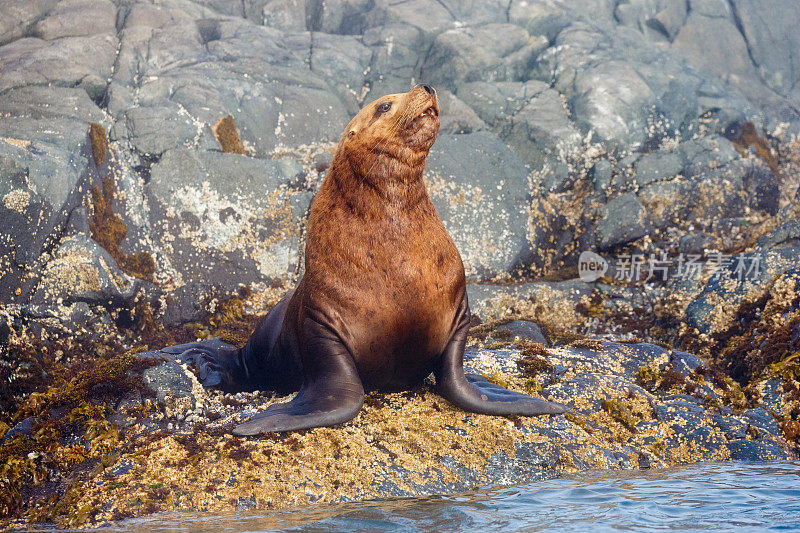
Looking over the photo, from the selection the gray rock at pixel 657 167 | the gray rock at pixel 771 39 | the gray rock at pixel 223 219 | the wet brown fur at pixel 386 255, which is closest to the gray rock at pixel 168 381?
the wet brown fur at pixel 386 255

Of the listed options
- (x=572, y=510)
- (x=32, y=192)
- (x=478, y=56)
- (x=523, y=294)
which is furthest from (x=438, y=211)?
(x=572, y=510)

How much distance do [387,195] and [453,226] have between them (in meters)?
5.91

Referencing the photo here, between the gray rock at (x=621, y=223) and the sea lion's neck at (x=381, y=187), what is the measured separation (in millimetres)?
7080

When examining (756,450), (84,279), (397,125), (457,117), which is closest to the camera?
A: (397,125)

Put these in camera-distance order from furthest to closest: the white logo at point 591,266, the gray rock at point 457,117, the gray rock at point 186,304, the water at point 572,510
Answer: the gray rock at point 457,117 < the white logo at point 591,266 < the gray rock at point 186,304 < the water at point 572,510

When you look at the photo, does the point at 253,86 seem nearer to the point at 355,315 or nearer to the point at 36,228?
the point at 36,228

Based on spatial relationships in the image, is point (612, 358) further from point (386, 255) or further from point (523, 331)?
point (386, 255)

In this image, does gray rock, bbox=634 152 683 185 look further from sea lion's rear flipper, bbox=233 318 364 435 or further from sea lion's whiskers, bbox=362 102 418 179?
sea lion's rear flipper, bbox=233 318 364 435

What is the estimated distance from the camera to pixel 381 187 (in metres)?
5.18

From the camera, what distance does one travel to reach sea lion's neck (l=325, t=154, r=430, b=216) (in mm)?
5172

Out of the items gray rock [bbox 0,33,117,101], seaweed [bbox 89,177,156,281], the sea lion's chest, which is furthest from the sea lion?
gray rock [bbox 0,33,117,101]

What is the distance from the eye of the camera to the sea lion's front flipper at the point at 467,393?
5.06 metres

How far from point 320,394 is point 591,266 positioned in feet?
24.4

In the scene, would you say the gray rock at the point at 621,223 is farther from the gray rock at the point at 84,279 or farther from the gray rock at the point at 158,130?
the gray rock at the point at 84,279
